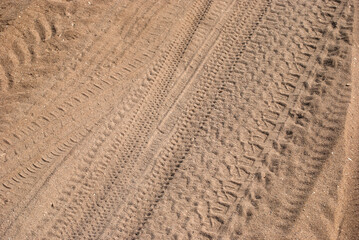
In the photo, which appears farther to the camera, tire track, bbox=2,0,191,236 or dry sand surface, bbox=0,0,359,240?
tire track, bbox=2,0,191,236

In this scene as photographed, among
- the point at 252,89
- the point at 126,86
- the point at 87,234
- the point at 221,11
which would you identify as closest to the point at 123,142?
the point at 126,86

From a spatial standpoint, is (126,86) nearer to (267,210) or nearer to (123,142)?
(123,142)

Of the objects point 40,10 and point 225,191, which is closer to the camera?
point 225,191

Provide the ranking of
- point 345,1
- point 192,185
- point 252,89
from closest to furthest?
point 192,185
point 252,89
point 345,1

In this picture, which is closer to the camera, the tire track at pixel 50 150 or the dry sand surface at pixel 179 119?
the dry sand surface at pixel 179 119

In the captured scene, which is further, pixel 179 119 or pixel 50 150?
pixel 179 119

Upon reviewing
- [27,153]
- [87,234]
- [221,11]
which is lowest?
[87,234]

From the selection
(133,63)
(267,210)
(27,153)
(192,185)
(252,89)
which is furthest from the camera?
(133,63)

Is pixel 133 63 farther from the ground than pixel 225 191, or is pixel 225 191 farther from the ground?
pixel 133 63
